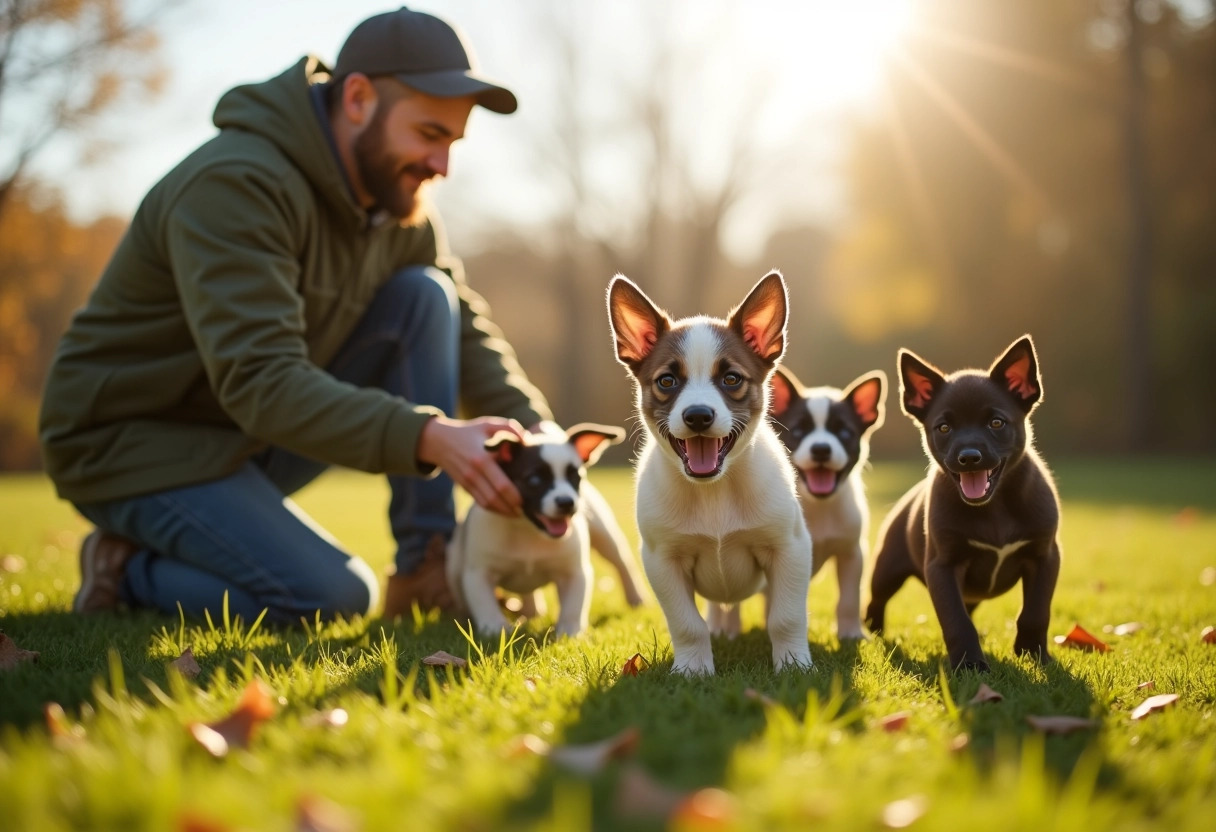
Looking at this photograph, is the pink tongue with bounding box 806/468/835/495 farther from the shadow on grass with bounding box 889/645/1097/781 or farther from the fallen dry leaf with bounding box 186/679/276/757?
the fallen dry leaf with bounding box 186/679/276/757

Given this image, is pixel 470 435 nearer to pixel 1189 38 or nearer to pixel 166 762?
pixel 166 762

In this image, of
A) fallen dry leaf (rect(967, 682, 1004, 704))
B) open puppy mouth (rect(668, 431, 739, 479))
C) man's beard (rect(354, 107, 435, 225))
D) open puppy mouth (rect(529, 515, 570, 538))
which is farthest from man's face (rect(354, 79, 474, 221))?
fallen dry leaf (rect(967, 682, 1004, 704))

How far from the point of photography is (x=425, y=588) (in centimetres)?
488

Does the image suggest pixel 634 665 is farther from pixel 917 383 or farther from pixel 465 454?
pixel 917 383

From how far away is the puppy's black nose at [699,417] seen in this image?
3.20 meters

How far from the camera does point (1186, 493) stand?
12.9 metres

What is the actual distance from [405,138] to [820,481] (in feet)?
8.11

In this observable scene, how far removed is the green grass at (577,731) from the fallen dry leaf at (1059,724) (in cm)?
3

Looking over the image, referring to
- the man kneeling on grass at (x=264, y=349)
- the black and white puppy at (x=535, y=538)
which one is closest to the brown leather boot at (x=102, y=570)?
the man kneeling on grass at (x=264, y=349)

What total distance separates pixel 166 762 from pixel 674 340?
2.11 m

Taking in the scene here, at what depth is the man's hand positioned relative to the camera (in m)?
3.86

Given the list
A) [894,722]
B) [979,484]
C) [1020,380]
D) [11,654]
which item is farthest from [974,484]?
[11,654]

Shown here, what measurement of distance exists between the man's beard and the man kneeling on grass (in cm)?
1

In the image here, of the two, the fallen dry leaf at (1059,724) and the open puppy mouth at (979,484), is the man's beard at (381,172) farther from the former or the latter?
the fallen dry leaf at (1059,724)
